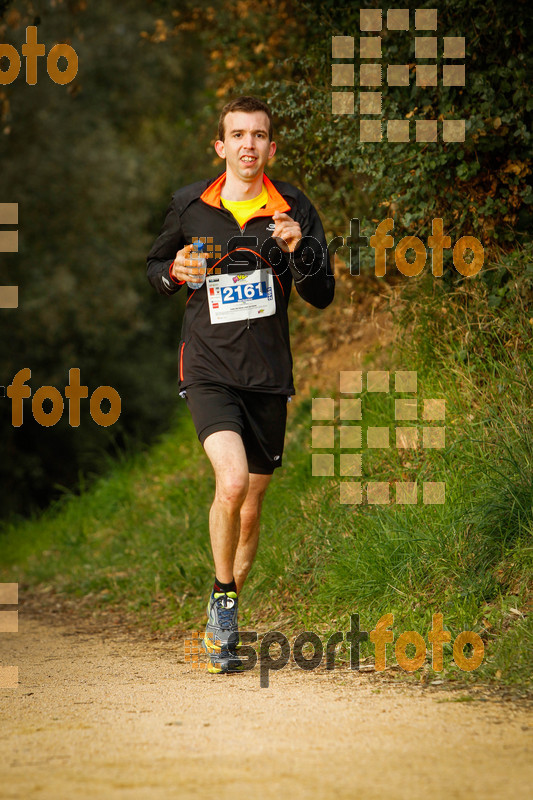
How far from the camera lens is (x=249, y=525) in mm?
5148

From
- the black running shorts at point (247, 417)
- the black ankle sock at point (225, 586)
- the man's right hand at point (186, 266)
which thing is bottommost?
the black ankle sock at point (225, 586)

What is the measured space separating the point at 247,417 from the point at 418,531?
1.14 metres

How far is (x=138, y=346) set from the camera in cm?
1981

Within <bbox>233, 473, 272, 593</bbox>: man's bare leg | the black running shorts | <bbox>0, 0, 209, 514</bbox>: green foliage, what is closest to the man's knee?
the black running shorts

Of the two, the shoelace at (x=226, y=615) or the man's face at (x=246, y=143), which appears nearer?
the shoelace at (x=226, y=615)

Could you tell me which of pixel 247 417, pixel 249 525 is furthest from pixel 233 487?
pixel 249 525

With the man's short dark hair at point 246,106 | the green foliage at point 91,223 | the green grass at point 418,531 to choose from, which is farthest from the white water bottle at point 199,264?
the green foliage at point 91,223

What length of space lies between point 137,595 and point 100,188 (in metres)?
10.2

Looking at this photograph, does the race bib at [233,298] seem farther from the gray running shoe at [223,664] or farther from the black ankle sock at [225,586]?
the gray running shoe at [223,664]

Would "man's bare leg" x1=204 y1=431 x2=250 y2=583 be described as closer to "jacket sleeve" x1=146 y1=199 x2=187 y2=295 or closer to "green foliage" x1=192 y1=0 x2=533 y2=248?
"jacket sleeve" x1=146 y1=199 x2=187 y2=295

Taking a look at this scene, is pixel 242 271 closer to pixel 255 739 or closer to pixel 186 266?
pixel 186 266

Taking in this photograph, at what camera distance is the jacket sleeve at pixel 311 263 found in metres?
4.83

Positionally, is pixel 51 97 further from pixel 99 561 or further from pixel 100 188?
pixel 99 561

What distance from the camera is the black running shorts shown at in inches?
188
